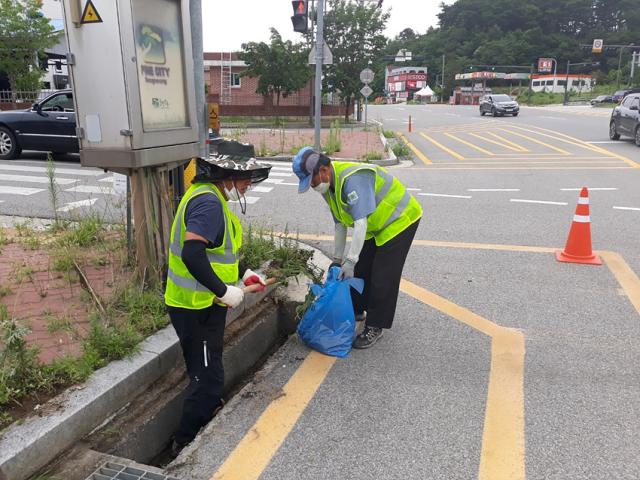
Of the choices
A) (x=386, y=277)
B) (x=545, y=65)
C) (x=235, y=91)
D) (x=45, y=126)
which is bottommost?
(x=386, y=277)

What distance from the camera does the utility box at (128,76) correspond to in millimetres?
3494

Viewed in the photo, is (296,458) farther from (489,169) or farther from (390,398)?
(489,169)

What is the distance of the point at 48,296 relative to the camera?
13.5 ft

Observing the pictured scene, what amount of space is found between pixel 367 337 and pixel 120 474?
2.03 meters

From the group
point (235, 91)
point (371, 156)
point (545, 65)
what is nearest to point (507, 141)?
point (371, 156)

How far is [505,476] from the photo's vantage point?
8.52 feet

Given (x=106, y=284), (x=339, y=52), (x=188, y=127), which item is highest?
(x=339, y=52)

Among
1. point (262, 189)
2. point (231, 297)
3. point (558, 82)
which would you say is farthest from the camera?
point (558, 82)

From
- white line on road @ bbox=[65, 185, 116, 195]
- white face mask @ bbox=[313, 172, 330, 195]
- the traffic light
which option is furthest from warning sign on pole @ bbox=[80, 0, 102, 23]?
the traffic light

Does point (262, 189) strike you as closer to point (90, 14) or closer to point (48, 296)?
point (48, 296)

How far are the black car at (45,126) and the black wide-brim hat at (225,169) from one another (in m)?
9.95

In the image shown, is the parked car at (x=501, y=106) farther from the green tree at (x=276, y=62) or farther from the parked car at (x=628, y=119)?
the parked car at (x=628, y=119)

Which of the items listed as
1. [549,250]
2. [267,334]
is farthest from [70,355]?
[549,250]

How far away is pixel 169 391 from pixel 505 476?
6.19ft
